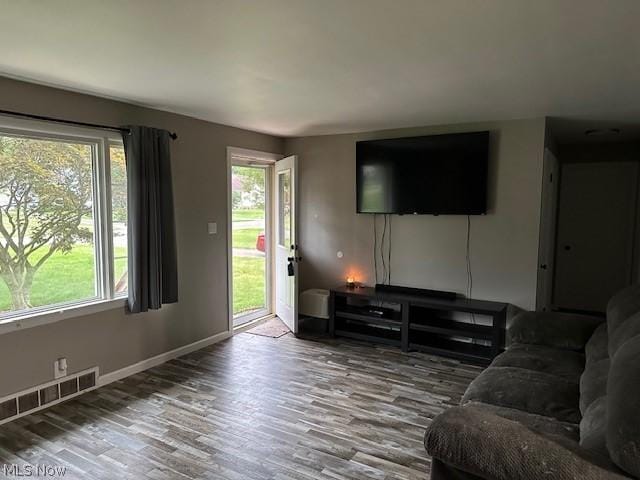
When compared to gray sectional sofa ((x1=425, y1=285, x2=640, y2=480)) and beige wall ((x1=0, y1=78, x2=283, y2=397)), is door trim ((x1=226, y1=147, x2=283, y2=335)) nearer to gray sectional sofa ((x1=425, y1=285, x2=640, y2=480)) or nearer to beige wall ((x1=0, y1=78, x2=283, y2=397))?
beige wall ((x1=0, y1=78, x2=283, y2=397))

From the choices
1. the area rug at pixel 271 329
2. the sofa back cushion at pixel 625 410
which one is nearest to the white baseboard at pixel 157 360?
the area rug at pixel 271 329

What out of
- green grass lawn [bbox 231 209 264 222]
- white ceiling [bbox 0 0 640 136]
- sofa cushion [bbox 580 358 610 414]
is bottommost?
sofa cushion [bbox 580 358 610 414]

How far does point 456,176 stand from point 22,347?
3.86 m

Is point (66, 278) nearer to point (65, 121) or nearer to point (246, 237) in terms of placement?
point (65, 121)

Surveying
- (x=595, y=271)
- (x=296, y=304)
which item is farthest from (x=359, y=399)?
(x=595, y=271)

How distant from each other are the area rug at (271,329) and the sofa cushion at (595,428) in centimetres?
336

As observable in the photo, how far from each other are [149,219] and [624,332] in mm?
3326

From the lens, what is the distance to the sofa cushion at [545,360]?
2592mm

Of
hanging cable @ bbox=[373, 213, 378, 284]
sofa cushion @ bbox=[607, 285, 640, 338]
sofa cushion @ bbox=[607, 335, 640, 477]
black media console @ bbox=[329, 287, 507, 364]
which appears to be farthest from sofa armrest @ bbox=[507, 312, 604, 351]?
hanging cable @ bbox=[373, 213, 378, 284]

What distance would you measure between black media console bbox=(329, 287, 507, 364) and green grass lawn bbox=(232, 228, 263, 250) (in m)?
1.38

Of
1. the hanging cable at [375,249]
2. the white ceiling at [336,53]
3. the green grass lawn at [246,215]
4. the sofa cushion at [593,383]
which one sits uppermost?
the white ceiling at [336,53]

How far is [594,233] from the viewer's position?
5605 millimetres

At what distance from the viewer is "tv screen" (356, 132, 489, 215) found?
13.7 feet

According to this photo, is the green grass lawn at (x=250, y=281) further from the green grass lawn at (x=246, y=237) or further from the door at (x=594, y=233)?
the door at (x=594, y=233)
